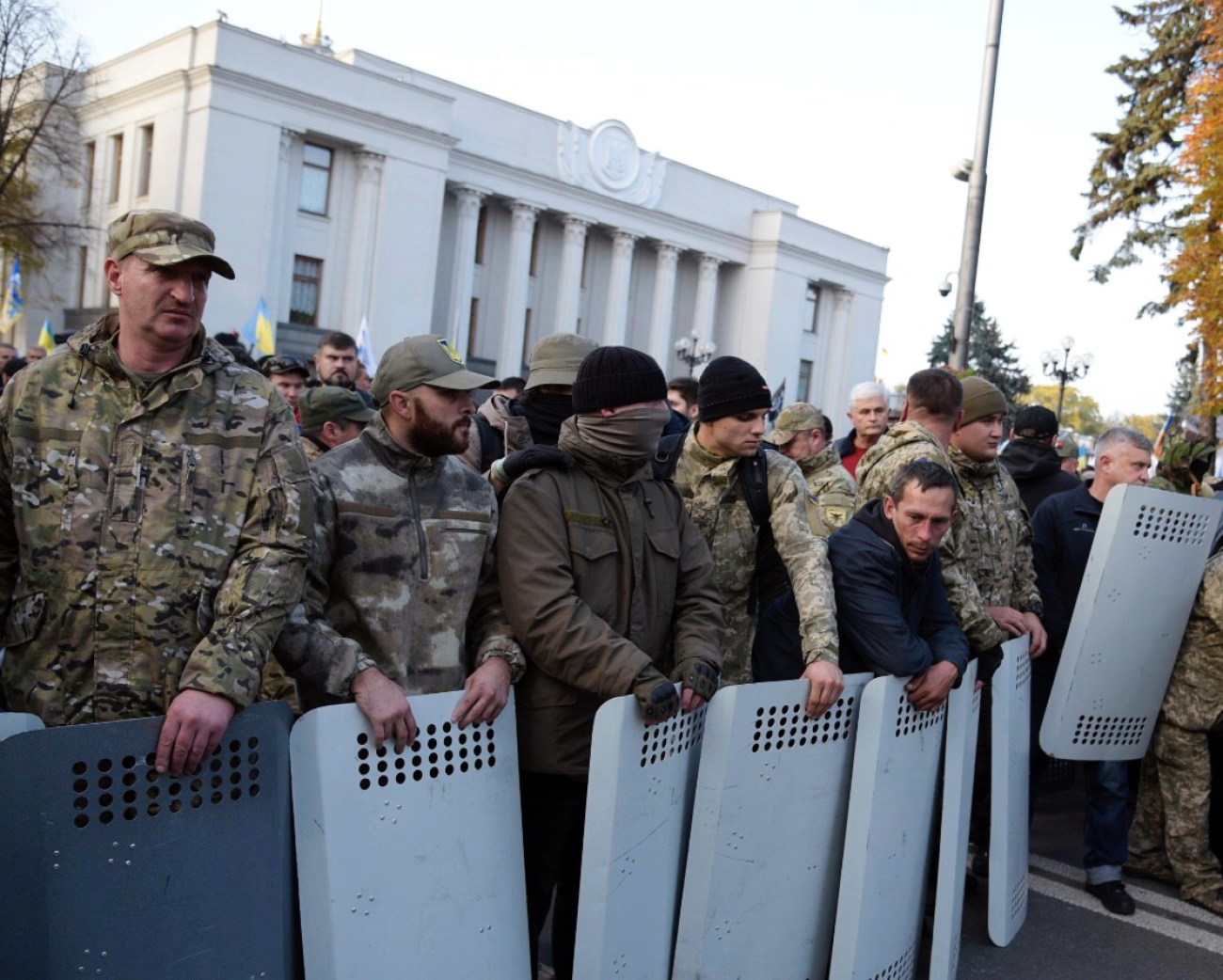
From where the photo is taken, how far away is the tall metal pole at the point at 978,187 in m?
13.4

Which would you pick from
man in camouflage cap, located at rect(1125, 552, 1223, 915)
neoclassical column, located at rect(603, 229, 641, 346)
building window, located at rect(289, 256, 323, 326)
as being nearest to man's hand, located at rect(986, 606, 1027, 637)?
man in camouflage cap, located at rect(1125, 552, 1223, 915)

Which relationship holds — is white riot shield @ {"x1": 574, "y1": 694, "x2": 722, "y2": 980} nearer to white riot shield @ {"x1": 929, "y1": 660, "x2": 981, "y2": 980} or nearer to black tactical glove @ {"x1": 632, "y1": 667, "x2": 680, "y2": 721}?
black tactical glove @ {"x1": 632, "y1": 667, "x2": 680, "y2": 721}

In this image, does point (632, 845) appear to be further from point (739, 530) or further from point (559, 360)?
point (559, 360)

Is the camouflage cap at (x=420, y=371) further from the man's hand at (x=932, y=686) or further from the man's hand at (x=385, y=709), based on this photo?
the man's hand at (x=932, y=686)

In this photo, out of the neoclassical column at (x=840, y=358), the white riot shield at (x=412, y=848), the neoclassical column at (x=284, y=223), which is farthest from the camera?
the neoclassical column at (x=840, y=358)

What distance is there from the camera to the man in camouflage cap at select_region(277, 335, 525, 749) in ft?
9.42

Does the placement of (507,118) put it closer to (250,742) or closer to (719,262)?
(719,262)

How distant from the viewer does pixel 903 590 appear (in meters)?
3.78

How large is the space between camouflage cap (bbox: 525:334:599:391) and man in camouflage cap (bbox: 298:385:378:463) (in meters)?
0.99

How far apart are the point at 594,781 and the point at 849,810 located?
990mm

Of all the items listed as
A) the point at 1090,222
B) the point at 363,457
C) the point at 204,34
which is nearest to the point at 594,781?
the point at 363,457

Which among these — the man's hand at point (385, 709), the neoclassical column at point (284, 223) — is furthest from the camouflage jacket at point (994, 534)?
the neoclassical column at point (284, 223)

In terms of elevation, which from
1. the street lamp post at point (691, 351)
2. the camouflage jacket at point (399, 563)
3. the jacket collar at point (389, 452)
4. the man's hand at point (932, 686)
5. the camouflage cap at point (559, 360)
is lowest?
the man's hand at point (932, 686)

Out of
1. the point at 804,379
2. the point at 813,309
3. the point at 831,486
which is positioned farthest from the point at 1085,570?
the point at 813,309
